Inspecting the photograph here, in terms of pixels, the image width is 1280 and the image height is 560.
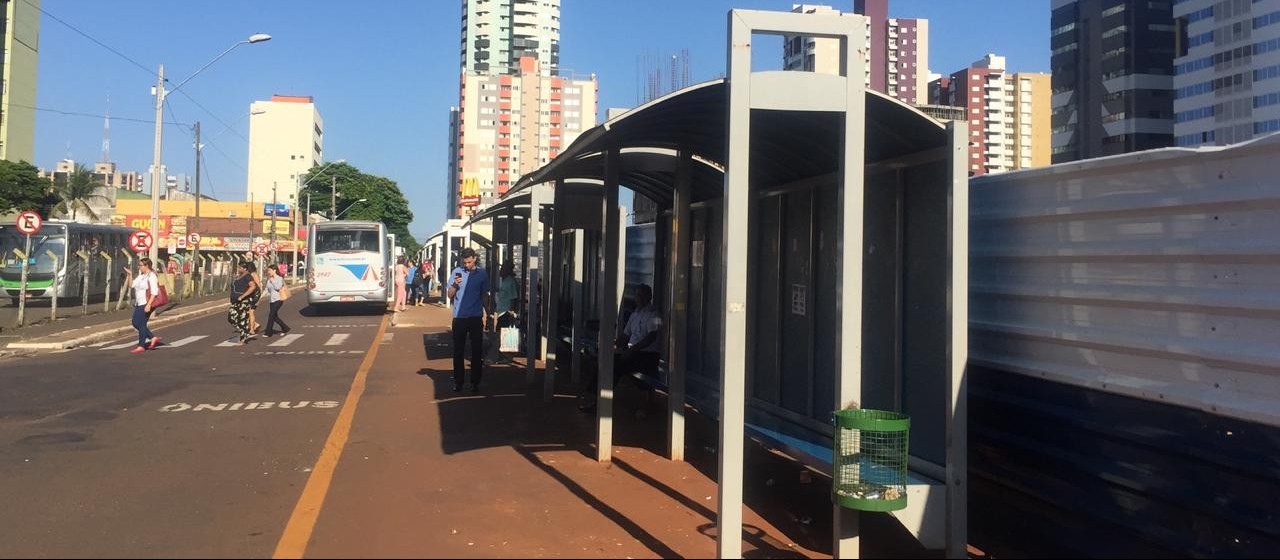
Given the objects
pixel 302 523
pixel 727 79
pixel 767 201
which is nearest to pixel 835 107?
pixel 727 79

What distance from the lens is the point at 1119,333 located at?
4426 mm

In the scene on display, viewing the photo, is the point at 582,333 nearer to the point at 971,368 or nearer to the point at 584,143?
the point at 584,143

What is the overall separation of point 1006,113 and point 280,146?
93.1 meters

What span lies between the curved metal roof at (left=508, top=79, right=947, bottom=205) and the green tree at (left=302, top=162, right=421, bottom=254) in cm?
8912

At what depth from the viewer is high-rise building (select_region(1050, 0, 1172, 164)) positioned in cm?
4325

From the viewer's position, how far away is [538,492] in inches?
252

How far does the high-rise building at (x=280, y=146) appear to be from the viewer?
393 feet

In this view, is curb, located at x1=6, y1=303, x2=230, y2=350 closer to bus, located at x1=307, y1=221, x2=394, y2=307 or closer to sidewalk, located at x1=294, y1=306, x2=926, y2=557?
bus, located at x1=307, y1=221, x2=394, y2=307

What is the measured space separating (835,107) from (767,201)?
3.04 metres

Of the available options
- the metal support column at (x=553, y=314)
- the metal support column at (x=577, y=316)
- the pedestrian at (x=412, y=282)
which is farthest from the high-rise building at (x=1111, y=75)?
the metal support column at (x=553, y=314)

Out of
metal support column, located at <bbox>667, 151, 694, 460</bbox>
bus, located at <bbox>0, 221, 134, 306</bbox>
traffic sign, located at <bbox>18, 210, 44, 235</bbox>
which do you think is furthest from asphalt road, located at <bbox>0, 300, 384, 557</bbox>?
bus, located at <bbox>0, 221, 134, 306</bbox>

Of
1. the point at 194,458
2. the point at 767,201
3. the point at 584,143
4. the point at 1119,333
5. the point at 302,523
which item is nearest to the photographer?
Answer: the point at 1119,333

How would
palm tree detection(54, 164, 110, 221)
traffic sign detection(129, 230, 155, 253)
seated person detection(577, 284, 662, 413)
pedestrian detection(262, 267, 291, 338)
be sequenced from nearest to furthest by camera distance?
seated person detection(577, 284, 662, 413), pedestrian detection(262, 267, 291, 338), traffic sign detection(129, 230, 155, 253), palm tree detection(54, 164, 110, 221)

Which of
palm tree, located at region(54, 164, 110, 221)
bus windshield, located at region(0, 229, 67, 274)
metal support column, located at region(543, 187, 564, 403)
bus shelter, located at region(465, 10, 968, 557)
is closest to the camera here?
bus shelter, located at region(465, 10, 968, 557)
